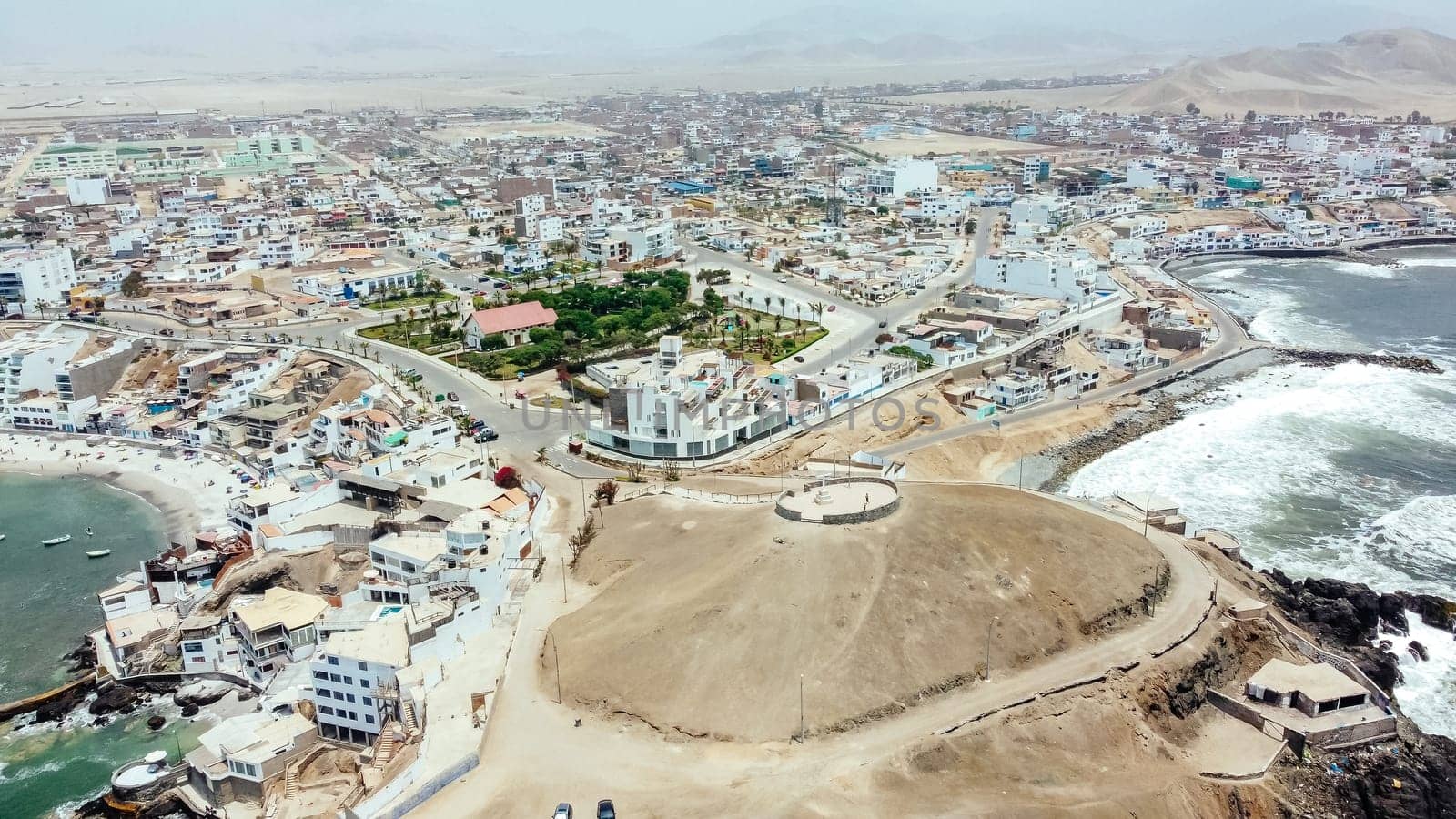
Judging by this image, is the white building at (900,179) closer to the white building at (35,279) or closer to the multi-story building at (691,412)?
the multi-story building at (691,412)

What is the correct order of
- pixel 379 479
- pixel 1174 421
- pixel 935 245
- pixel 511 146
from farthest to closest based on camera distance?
pixel 511 146 → pixel 935 245 → pixel 1174 421 → pixel 379 479

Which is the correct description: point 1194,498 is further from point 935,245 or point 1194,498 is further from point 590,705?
point 935,245

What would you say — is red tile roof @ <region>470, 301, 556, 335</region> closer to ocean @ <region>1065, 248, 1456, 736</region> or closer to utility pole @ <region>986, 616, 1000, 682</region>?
ocean @ <region>1065, 248, 1456, 736</region>

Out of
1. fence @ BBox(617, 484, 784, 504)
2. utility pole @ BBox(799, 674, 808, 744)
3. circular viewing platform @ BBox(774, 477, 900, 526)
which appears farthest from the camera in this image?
fence @ BBox(617, 484, 784, 504)

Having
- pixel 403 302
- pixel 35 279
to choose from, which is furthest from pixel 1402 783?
pixel 35 279

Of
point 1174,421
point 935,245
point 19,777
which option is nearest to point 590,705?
point 19,777

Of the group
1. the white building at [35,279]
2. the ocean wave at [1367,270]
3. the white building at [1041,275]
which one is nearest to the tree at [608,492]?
the white building at [1041,275]

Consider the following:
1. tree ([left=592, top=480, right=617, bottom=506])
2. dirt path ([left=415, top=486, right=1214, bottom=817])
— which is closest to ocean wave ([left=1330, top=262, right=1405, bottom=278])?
dirt path ([left=415, top=486, right=1214, bottom=817])
